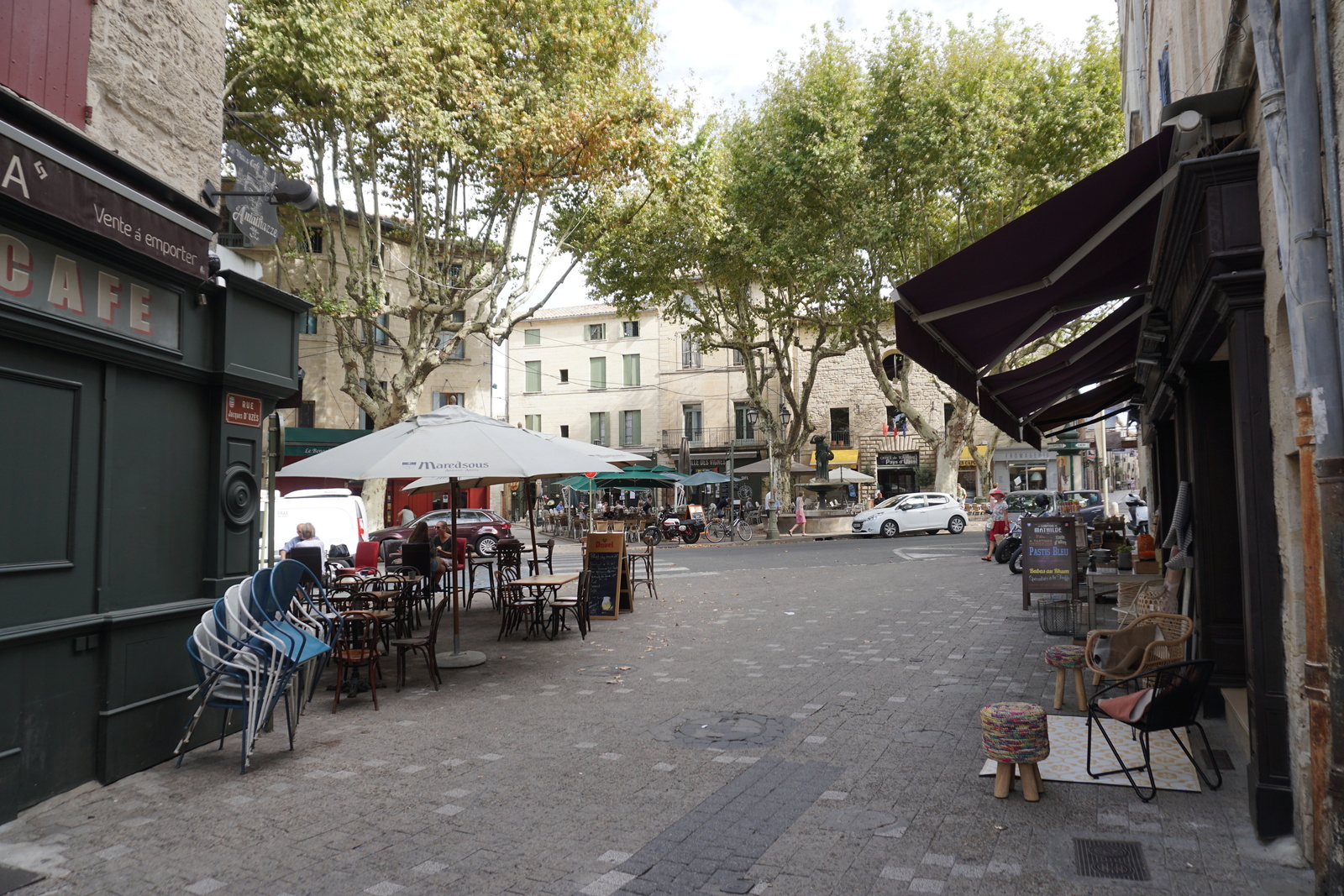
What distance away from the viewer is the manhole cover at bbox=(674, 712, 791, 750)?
562 centimetres

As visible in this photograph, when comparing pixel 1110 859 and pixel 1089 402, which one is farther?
pixel 1089 402

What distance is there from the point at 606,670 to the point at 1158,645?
4.73 meters

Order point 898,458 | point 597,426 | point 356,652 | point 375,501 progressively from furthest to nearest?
point 597,426, point 898,458, point 375,501, point 356,652

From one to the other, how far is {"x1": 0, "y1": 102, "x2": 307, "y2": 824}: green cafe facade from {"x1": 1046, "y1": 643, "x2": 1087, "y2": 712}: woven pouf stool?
6.03m

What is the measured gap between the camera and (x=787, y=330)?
94.2 ft

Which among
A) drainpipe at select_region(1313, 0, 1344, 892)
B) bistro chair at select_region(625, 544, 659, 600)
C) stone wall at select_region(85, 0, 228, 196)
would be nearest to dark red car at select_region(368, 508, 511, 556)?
bistro chair at select_region(625, 544, 659, 600)

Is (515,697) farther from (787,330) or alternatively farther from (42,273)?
(787,330)

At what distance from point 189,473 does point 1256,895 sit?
20.8ft

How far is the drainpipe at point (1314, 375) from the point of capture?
315 cm

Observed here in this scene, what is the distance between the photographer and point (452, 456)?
7.52 meters

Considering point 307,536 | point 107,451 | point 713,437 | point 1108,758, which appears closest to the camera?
point 107,451

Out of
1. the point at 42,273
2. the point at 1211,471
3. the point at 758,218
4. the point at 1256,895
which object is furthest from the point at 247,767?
the point at 758,218

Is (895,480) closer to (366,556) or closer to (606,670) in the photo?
(366,556)

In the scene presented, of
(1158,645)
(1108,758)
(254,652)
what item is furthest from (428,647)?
(1158,645)
